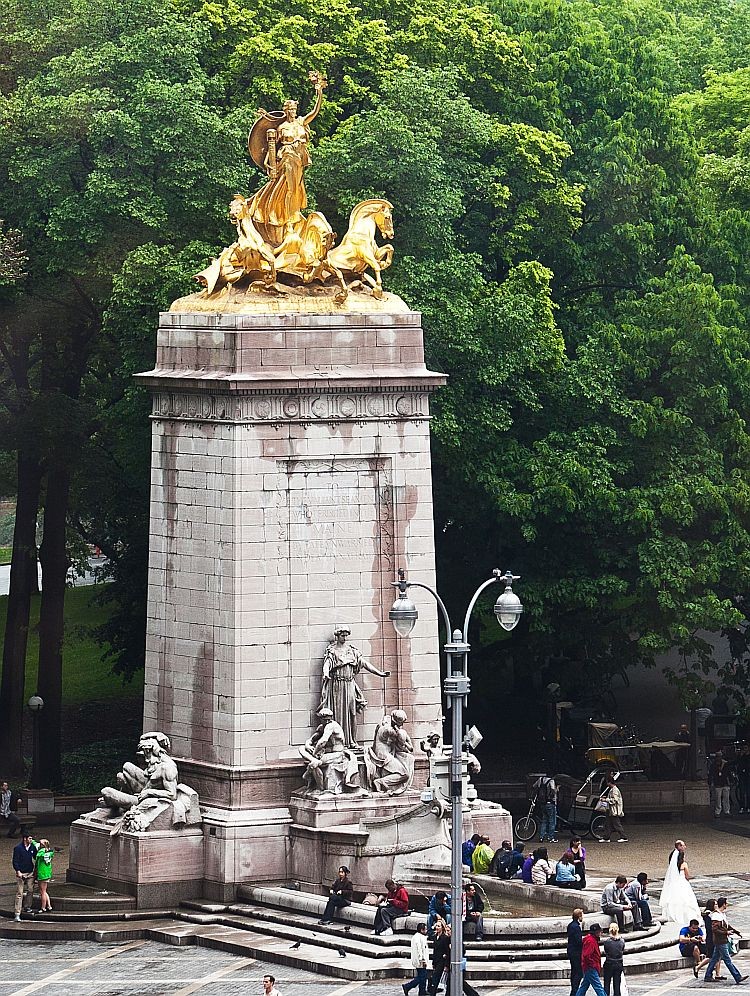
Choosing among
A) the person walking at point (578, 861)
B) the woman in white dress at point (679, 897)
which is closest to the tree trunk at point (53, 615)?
the person walking at point (578, 861)

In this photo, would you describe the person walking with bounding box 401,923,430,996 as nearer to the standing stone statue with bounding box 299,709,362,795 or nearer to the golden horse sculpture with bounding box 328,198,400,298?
A: the standing stone statue with bounding box 299,709,362,795

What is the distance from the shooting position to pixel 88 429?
206 ft

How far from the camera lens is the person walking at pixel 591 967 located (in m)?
40.6

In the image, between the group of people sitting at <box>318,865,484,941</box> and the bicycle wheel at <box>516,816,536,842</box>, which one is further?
the bicycle wheel at <box>516,816,536,842</box>

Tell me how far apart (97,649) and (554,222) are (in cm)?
2221

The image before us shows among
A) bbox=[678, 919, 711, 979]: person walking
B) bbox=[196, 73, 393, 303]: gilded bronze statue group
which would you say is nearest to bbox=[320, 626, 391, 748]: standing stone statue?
bbox=[196, 73, 393, 303]: gilded bronze statue group

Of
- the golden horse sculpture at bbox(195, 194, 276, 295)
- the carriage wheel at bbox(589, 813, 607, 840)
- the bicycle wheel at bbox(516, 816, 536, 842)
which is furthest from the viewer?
the carriage wheel at bbox(589, 813, 607, 840)

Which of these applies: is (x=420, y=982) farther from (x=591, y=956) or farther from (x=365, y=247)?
(x=365, y=247)

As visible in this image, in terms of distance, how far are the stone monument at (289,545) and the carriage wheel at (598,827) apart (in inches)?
315

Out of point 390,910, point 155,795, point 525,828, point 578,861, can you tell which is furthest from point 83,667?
point 390,910

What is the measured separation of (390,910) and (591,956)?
4966mm

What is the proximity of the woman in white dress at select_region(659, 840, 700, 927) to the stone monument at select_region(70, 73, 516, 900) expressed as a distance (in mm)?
4034

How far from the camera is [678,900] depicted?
4597 cm

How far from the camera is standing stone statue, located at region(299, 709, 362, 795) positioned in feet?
159
